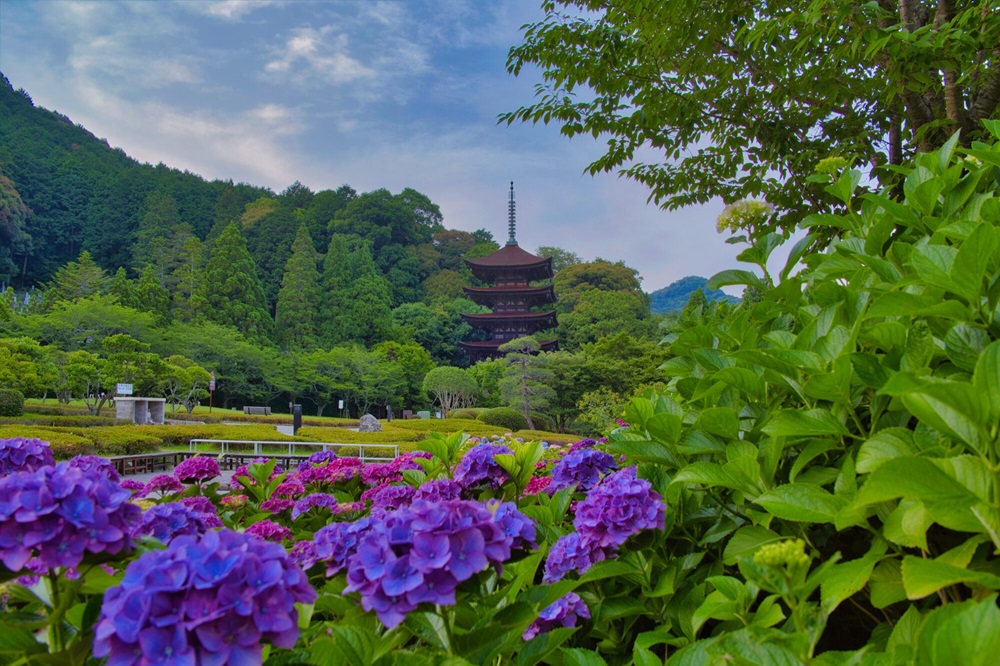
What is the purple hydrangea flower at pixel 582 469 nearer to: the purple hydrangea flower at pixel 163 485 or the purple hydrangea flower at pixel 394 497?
the purple hydrangea flower at pixel 394 497

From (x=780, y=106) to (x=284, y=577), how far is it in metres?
3.51

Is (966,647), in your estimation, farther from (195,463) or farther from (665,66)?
(665,66)

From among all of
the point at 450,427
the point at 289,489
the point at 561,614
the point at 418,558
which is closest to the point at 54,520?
the point at 418,558

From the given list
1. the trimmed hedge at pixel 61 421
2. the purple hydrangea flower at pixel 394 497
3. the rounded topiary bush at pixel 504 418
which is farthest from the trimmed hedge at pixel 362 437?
the purple hydrangea flower at pixel 394 497

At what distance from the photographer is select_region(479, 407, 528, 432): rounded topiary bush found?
16609 millimetres

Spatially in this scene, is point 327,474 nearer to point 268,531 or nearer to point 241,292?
point 268,531

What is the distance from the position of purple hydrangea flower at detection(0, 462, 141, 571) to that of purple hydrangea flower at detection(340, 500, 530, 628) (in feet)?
0.79

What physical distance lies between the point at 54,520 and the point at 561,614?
0.59m

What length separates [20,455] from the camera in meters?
1.16

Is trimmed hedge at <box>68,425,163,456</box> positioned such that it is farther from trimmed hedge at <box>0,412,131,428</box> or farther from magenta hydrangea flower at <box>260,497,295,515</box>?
magenta hydrangea flower at <box>260,497,295,515</box>

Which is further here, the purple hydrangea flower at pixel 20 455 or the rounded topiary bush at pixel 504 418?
the rounded topiary bush at pixel 504 418

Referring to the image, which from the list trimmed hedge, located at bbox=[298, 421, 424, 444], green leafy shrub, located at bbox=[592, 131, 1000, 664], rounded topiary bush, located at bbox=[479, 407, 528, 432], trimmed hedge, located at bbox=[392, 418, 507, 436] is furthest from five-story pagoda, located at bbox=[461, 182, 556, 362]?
green leafy shrub, located at bbox=[592, 131, 1000, 664]

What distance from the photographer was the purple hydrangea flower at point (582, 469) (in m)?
1.22

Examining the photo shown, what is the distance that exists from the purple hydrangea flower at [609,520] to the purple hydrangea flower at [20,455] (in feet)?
3.17
